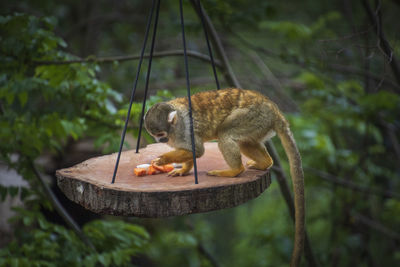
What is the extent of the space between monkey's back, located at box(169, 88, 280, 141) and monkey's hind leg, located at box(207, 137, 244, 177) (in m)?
0.12

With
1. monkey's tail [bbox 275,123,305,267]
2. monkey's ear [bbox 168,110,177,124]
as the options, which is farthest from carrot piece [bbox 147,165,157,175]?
monkey's tail [bbox 275,123,305,267]

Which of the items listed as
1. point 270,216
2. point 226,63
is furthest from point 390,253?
point 226,63

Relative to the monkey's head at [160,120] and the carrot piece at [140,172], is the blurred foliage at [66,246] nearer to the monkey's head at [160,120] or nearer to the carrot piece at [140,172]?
the carrot piece at [140,172]

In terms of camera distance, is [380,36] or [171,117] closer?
[171,117]

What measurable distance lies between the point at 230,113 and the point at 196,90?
8.52ft

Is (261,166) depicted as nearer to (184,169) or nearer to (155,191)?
(184,169)

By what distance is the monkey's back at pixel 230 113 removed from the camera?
8.33 ft

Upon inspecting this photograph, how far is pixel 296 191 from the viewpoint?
256cm

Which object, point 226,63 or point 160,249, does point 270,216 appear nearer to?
point 160,249

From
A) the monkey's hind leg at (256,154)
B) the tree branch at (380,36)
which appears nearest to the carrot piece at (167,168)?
the monkey's hind leg at (256,154)

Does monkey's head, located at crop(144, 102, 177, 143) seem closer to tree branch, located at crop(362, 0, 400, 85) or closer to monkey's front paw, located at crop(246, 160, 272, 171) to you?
monkey's front paw, located at crop(246, 160, 272, 171)

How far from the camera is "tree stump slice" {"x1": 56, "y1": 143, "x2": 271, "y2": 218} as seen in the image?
6.55ft

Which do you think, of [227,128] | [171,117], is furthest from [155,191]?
[227,128]

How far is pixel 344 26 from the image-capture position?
27.7 ft
